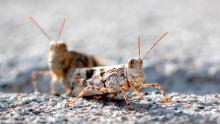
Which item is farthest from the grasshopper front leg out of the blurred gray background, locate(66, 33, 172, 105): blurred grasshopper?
the blurred gray background

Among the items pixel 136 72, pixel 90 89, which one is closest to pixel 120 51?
pixel 90 89

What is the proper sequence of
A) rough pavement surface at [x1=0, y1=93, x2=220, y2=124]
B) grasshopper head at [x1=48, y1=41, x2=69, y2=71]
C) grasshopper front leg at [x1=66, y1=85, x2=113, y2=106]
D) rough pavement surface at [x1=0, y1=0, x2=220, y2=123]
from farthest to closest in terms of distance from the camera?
grasshopper head at [x1=48, y1=41, x2=69, y2=71], grasshopper front leg at [x1=66, y1=85, x2=113, y2=106], rough pavement surface at [x1=0, y1=0, x2=220, y2=123], rough pavement surface at [x1=0, y1=93, x2=220, y2=124]

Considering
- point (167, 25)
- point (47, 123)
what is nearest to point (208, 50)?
point (167, 25)

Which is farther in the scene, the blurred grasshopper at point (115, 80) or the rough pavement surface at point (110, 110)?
the blurred grasshopper at point (115, 80)

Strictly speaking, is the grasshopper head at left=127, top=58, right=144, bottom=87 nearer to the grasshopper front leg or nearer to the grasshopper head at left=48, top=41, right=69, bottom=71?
the grasshopper front leg

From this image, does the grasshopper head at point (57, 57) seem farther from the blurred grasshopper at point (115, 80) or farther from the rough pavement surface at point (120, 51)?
the blurred grasshopper at point (115, 80)

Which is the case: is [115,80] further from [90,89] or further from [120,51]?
[120,51]

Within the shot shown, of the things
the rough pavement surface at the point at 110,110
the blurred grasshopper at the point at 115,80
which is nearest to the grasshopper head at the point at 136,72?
the blurred grasshopper at the point at 115,80
